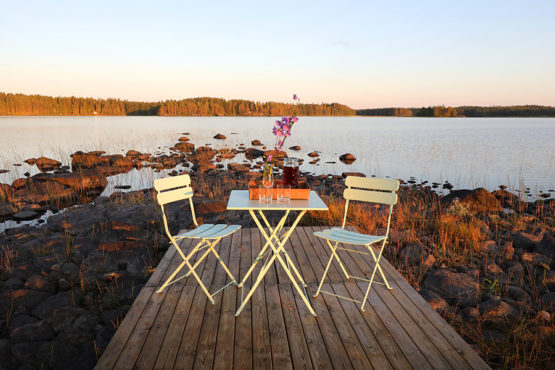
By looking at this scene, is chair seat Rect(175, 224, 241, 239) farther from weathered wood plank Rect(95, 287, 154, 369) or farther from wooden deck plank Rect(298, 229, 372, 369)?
wooden deck plank Rect(298, 229, 372, 369)

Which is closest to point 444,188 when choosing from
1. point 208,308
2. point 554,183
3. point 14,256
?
point 554,183

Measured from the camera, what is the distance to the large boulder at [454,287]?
3.62 m

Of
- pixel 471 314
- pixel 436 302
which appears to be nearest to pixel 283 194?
pixel 436 302

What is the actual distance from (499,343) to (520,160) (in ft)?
64.4

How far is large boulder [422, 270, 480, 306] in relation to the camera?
3621mm

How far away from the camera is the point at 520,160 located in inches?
734

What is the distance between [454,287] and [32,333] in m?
4.20

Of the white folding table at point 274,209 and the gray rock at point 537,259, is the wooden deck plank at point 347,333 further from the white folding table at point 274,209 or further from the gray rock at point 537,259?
the gray rock at point 537,259

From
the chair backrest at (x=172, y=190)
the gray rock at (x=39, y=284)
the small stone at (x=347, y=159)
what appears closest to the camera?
Result: the chair backrest at (x=172, y=190)

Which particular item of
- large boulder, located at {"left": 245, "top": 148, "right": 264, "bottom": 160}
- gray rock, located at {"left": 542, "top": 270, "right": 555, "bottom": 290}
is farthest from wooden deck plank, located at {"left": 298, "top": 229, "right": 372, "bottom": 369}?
→ large boulder, located at {"left": 245, "top": 148, "right": 264, "bottom": 160}

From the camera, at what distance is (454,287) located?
381cm

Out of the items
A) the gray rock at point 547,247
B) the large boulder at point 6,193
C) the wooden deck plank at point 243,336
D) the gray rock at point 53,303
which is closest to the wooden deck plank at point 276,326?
the wooden deck plank at point 243,336

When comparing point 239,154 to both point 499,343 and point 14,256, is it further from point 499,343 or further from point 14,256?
point 499,343

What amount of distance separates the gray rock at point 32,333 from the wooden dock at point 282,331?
2.96 feet
